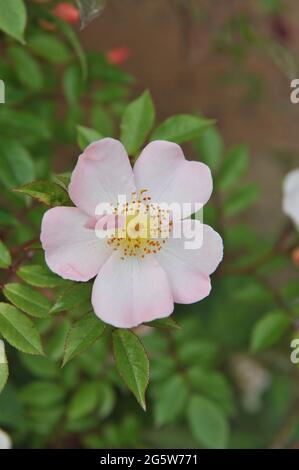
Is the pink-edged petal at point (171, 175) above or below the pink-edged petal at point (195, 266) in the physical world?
above

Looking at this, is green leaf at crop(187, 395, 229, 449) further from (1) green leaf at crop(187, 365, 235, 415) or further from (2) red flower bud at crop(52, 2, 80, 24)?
(2) red flower bud at crop(52, 2, 80, 24)

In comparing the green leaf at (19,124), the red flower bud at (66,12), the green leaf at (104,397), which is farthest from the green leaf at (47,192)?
the green leaf at (104,397)

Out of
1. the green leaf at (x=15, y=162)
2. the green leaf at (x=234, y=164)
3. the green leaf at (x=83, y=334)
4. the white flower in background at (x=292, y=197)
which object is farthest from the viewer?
the green leaf at (x=234, y=164)

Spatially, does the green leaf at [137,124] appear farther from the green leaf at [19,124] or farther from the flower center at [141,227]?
Answer: the green leaf at [19,124]

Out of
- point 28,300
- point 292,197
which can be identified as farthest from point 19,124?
point 292,197

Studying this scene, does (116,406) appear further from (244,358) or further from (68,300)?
(68,300)

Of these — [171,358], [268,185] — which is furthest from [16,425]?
[268,185]

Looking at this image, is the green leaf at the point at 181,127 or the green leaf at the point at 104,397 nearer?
the green leaf at the point at 181,127
